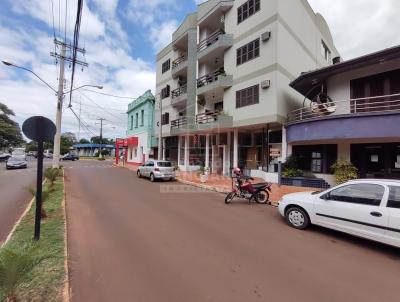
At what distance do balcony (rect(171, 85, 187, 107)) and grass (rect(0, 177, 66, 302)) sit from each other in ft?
55.9

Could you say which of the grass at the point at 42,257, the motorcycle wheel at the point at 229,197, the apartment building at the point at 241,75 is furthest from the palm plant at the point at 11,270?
the apartment building at the point at 241,75

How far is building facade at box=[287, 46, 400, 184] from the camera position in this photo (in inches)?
411

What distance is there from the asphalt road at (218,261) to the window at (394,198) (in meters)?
1.02

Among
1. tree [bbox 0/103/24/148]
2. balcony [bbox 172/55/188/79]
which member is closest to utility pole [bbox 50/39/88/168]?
balcony [bbox 172/55/188/79]


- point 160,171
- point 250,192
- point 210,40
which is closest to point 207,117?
point 160,171

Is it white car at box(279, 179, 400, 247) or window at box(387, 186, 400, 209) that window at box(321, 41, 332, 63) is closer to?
white car at box(279, 179, 400, 247)

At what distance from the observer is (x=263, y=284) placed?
3.76 metres

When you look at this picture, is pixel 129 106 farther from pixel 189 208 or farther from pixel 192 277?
pixel 192 277

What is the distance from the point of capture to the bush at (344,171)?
11773mm

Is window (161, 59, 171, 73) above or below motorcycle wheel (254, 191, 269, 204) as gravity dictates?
above

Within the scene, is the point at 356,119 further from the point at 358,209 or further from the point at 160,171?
the point at 160,171

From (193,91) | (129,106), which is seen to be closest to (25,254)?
(193,91)

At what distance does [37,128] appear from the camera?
16.0 feet

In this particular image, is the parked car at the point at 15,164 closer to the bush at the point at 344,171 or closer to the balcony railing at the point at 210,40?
the balcony railing at the point at 210,40
